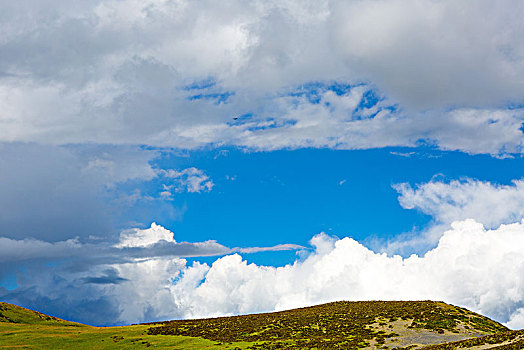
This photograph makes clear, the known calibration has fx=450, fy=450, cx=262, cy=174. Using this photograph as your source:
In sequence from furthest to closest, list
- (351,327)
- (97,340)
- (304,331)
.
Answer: (97,340) < (304,331) < (351,327)

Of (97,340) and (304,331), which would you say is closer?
(304,331)

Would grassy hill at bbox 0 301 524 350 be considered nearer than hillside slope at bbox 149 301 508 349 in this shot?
No

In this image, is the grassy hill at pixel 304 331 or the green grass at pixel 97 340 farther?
the green grass at pixel 97 340

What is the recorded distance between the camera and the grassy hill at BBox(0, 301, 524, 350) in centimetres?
7212

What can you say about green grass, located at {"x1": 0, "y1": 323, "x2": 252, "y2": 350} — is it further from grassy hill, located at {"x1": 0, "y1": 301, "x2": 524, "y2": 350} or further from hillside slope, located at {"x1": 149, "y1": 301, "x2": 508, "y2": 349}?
hillside slope, located at {"x1": 149, "y1": 301, "x2": 508, "y2": 349}

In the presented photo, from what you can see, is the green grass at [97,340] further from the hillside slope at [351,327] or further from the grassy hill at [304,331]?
the hillside slope at [351,327]

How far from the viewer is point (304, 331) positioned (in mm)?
80812

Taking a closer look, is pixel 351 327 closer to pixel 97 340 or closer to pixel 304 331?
pixel 304 331

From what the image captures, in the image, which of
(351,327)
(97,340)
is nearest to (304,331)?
(351,327)

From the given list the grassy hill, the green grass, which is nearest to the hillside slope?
the grassy hill

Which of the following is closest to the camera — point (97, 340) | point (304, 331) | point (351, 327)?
point (351, 327)

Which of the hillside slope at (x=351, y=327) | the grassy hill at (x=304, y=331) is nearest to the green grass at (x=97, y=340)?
the grassy hill at (x=304, y=331)

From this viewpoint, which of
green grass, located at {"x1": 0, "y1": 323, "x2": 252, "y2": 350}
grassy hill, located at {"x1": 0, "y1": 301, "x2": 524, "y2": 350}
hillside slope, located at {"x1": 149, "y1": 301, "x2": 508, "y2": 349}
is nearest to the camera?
hillside slope, located at {"x1": 149, "y1": 301, "x2": 508, "y2": 349}

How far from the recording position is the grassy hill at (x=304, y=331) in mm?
72125
